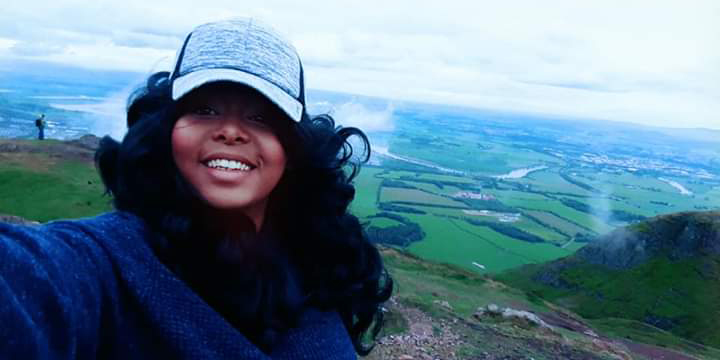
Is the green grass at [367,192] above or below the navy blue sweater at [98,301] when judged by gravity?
below

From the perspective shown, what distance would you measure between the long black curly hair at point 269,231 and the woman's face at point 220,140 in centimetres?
6

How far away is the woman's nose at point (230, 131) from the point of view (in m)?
1.81

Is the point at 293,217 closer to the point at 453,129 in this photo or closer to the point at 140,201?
the point at 140,201

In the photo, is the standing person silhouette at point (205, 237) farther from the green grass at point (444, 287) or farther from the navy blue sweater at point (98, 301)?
the green grass at point (444, 287)

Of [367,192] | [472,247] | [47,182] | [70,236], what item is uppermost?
[70,236]

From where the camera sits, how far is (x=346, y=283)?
2.55 m

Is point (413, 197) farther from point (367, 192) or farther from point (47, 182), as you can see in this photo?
point (47, 182)

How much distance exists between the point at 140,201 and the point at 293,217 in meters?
0.74

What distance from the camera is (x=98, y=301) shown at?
143 cm

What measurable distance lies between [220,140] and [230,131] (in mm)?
51

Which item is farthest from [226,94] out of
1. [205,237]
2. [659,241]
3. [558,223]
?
[558,223]

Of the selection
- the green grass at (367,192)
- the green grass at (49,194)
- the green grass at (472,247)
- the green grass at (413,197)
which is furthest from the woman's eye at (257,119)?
the green grass at (413,197)

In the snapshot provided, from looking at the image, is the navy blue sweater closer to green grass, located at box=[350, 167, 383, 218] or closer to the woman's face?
the woman's face

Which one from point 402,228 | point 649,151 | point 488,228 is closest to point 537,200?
point 488,228
